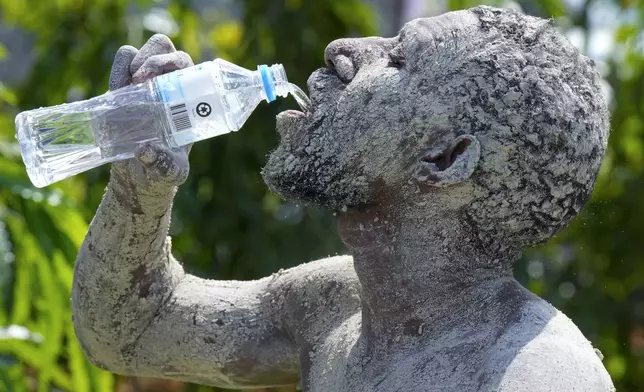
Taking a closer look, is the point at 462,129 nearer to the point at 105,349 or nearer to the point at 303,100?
the point at 303,100

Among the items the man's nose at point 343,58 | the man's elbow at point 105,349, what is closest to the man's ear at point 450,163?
the man's nose at point 343,58

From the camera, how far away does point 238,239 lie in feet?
11.3

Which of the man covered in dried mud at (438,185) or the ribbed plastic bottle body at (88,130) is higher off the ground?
the ribbed plastic bottle body at (88,130)

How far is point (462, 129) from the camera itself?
49.9 inches

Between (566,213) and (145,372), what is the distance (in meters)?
0.74

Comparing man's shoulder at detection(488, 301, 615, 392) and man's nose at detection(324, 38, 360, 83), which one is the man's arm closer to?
man's nose at detection(324, 38, 360, 83)

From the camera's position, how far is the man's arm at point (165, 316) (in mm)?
1486

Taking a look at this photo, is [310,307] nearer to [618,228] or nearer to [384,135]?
[384,135]

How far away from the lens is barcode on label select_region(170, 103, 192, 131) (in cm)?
131

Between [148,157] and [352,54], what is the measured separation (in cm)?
32

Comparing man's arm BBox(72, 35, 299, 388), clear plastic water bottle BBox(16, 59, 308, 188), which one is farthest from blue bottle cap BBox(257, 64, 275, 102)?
man's arm BBox(72, 35, 299, 388)

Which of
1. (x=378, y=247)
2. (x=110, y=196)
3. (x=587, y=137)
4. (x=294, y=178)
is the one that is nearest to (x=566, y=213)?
(x=587, y=137)

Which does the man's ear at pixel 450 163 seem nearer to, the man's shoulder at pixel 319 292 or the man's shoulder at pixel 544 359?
the man's shoulder at pixel 544 359

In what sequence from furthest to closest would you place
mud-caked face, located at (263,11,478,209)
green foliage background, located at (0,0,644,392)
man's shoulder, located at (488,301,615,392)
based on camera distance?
green foliage background, located at (0,0,644,392) < mud-caked face, located at (263,11,478,209) < man's shoulder, located at (488,301,615,392)
